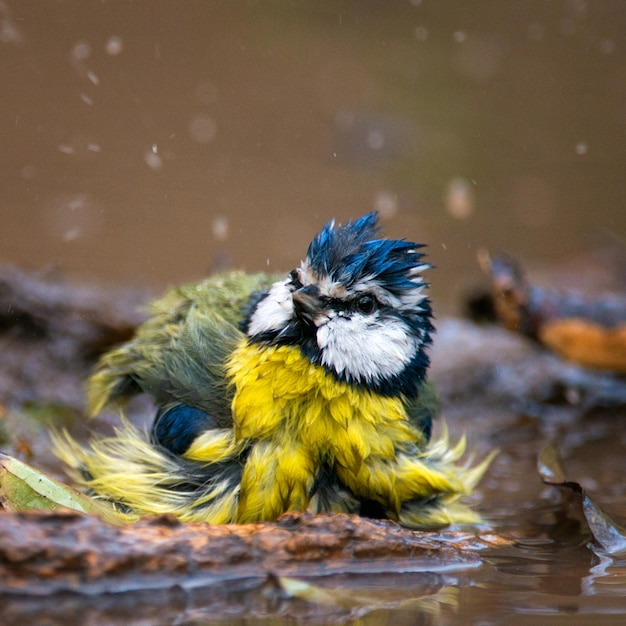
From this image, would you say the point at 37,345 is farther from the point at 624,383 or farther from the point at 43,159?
the point at 43,159

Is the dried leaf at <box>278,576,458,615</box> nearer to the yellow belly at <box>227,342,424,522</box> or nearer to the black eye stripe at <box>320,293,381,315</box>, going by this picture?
the yellow belly at <box>227,342,424,522</box>

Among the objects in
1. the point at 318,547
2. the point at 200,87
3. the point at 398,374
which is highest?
the point at 200,87

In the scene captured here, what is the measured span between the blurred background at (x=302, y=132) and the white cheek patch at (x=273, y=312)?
2.01m

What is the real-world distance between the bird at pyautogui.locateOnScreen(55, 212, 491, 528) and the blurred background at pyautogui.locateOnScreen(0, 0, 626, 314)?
6.46 ft

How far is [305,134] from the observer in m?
8.38

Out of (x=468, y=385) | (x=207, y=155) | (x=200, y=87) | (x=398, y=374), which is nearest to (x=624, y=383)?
(x=468, y=385)

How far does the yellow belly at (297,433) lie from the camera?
108 inches

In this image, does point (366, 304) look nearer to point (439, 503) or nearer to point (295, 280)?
point (295, 280)

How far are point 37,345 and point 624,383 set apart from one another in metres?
2.65

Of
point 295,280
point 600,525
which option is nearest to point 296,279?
point 295,280

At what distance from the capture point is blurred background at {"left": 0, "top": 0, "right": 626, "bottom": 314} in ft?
21.7

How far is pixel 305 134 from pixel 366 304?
5.65 meters

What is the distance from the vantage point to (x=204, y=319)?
313 cm

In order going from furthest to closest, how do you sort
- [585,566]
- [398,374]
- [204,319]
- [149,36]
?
[149,36], [204,319], [398,374], [585,566]
